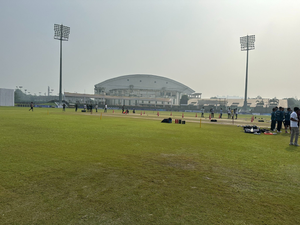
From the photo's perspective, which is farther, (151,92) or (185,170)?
(151,92)

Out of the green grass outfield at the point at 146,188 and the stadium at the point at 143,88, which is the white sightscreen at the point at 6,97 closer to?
the stadium at the point at 143,88

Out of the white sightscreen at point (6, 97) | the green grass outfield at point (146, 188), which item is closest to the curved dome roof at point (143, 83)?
the white sightscreen at point (6, 97)

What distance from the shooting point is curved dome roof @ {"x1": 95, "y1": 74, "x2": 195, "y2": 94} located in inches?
5005

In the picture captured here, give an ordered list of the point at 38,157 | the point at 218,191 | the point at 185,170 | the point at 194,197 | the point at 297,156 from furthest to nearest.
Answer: the point at 297,156, the point at 38,157, the point at 185,170, the point at 218,191, the point at 194,197

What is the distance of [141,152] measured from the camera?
858cm

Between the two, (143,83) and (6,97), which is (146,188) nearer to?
(6,97)

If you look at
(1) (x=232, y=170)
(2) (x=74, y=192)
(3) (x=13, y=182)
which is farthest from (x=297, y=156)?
(3) (x=13, y=182)

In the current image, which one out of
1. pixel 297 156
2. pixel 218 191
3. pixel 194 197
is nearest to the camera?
pixel 194 197

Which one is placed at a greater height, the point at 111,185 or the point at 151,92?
the point at 151,92

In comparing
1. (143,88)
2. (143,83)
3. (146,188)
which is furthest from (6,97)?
(146,188)

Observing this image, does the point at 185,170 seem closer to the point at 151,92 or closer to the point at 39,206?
the point at 39,206

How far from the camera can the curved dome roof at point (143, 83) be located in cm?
12712

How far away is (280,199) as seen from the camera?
4387mm

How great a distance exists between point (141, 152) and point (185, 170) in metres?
2.72
